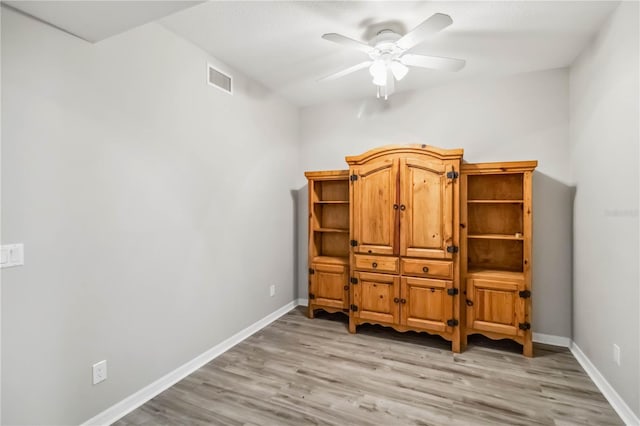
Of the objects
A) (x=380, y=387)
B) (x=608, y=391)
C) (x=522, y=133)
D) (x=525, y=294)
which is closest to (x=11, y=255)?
(x=380, y=387)

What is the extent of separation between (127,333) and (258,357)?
3.70 ft

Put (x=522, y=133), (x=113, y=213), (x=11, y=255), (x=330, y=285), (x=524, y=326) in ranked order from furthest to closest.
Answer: (x=330, y=285)
(x=522, y=133)
(x=524, y=326)
(x=113, y=213)
(x=11, y=255)

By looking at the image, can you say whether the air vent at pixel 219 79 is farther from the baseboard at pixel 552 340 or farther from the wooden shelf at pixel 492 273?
the baseboard at pixel 552 340

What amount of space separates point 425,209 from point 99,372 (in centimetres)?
280

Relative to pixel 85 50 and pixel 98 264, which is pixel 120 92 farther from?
pixel 98 264

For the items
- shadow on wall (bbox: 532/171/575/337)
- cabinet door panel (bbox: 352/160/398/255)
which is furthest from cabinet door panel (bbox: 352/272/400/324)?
shadow on wall (bbox: 532/171/575/337)

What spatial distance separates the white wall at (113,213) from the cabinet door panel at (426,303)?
1.63 meters

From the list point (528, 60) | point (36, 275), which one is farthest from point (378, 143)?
point (36, 275)

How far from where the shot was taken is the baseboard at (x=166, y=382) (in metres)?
1.97

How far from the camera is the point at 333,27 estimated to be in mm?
2357

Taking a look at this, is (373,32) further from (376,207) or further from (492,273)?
(492,273)

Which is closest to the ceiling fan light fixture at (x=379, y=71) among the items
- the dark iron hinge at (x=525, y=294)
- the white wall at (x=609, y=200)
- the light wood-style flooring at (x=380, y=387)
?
the white wall at (x=609, y=200)

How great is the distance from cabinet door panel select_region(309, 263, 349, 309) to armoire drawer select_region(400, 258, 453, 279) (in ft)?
2.49

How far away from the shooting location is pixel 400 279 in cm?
311
